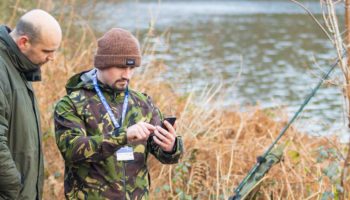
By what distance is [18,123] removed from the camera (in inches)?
131

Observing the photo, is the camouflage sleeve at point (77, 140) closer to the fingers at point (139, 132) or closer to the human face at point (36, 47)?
the fingers at point (139, 132)

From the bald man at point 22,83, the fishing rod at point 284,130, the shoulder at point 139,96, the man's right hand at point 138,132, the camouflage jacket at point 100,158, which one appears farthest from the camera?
the fishing rod at point 284,130

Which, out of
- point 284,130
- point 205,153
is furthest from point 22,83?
point 205,153

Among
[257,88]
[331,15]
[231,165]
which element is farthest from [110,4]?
[331,15]

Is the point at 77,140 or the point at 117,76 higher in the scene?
the point at 117,76

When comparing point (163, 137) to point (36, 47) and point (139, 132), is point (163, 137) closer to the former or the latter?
point (139, 132)

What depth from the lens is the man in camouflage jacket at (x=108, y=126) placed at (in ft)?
11.2

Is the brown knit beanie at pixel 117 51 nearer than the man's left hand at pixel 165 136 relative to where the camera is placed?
No

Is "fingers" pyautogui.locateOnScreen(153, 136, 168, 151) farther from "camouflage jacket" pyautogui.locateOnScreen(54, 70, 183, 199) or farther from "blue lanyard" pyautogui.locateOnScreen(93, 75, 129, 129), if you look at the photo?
"blue lanyard" pyautogui.locateOnScreen(93, 75, 129, 129)

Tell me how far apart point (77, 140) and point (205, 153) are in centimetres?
275

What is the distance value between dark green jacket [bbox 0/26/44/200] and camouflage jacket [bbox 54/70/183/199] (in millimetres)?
144

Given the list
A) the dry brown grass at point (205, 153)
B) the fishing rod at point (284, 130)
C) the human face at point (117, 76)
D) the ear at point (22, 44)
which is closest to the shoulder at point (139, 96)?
the human face at point (117, 76)

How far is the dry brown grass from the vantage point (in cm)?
532

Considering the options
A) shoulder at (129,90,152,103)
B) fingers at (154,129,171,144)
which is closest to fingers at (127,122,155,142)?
fingers at (154,129,171,144)
